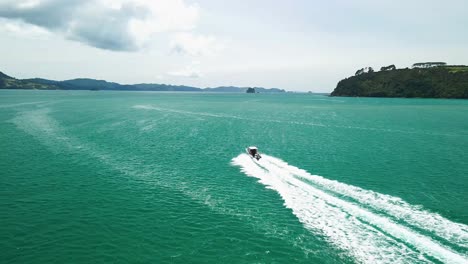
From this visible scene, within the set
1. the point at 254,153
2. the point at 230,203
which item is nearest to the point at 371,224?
the point at 230,203

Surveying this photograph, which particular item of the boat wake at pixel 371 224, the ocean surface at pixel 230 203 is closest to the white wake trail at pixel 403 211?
the boat wake at pixel 371 224

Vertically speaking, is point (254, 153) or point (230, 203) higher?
point (254, 153)

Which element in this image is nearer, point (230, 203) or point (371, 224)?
point (371, 224)

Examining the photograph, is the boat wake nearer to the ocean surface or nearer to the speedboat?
the ocean surface

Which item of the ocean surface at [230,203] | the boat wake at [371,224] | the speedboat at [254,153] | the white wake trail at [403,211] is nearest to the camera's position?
the boat wake at [371,224]

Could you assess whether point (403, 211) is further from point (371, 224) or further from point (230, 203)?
point (230, 203)

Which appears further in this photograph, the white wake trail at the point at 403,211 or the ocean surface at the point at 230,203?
the white wake trail at the point at 403,211

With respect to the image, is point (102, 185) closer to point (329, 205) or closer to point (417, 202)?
point (329, 205)

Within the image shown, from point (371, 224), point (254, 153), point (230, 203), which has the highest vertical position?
point (254, 153)

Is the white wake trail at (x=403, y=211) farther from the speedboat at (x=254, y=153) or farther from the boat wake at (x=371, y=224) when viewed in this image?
the speedboat at (x=254, y=153)

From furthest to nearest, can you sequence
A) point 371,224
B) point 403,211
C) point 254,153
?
point 254,153 → point 403,211 → point 371,224
